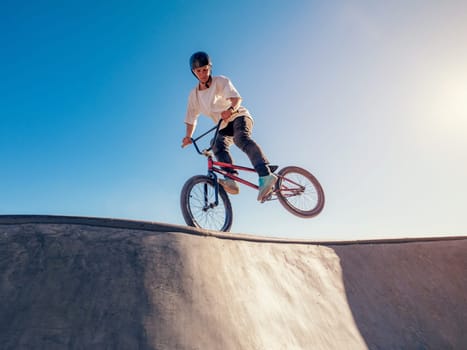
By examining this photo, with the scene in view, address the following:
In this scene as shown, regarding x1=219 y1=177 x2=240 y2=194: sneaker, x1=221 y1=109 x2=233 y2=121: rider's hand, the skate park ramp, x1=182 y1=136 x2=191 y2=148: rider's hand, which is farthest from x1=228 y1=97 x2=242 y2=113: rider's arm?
the skate park ramp

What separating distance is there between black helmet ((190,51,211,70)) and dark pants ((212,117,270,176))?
101cm

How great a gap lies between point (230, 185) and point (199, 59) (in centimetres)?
196

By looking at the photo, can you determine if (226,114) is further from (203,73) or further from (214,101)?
(203,73)

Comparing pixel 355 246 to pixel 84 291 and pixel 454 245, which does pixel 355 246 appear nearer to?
pixel 454 245

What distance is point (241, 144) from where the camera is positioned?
476 cm

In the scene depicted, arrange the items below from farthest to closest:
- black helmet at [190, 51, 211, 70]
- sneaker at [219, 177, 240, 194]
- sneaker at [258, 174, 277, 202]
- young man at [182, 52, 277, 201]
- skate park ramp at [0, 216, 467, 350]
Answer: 1. sneaker at [219, 177, 240, 194]
2. sneaker at [258, 174, 277, 202]
3. young man at [182, 52, 277, 201]
4. black helmet at [190, 51, 211, 70]
5. skate park ramp at [0, 216, 467, 350]

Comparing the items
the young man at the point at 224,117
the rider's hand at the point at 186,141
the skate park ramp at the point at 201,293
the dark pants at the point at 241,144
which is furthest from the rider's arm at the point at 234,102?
the skate park ramp at the point at 201,293

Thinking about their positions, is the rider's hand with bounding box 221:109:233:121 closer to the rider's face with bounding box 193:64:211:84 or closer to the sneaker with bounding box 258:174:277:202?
the rider's face with bounding box 193:64:211:84

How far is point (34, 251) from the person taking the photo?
7.35 feet

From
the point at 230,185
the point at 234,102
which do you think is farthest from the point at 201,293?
the point at 234,102

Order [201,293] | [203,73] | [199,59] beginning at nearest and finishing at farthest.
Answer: [201,293] < [199,59] < [203,73]

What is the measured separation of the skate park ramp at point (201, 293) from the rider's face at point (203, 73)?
254 centimetres

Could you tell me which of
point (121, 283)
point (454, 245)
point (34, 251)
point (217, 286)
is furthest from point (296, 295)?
point (454, 245)

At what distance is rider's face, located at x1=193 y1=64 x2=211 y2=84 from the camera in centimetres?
438
